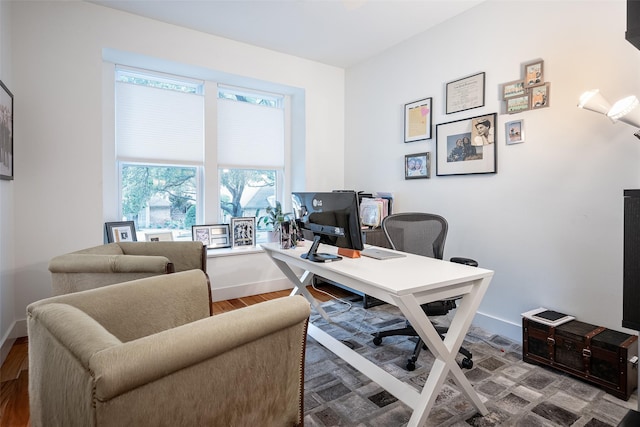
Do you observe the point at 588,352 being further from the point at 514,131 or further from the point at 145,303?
the point at 145,303

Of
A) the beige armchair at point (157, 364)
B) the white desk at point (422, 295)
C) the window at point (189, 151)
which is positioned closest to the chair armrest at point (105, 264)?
the beige armchair at point (157, 364)

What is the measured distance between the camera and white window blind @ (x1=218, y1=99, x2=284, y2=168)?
3963mm

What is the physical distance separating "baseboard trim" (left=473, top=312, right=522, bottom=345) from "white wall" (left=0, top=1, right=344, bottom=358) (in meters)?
3.48

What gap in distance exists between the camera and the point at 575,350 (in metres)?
2.10

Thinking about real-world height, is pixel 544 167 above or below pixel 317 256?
above

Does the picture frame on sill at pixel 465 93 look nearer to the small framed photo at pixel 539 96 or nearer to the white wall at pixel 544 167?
the white wall at pixel 544 167

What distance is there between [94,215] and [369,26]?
10.4ft

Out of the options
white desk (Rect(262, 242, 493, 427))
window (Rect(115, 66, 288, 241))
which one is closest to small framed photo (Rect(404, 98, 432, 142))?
window (Rect(115, 66, 288, 241))

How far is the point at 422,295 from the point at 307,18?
111 inches

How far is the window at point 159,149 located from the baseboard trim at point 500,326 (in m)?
3.14

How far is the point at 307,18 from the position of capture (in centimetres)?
316

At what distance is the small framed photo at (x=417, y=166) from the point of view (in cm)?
336

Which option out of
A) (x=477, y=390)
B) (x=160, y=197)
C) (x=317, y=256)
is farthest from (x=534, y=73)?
(x=160, y=197)

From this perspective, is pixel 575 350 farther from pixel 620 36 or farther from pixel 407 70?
pixel 407 70
